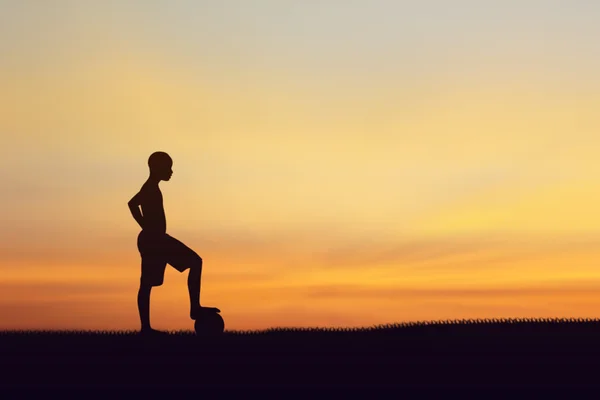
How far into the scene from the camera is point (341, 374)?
1369 cm

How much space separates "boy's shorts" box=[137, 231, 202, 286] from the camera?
62.3ft

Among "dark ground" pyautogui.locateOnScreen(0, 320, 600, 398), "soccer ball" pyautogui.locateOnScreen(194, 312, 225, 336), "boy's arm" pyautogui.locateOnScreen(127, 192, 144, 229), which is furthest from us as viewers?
"soccer ball" pyautogui.locateOnScreen(194, 312, 225, 336)

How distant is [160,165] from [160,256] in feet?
6.29

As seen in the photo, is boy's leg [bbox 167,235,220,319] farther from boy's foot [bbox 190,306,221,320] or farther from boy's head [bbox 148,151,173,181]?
boy's head [bbox 148,151,173,181]

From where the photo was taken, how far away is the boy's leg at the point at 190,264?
19.3 m

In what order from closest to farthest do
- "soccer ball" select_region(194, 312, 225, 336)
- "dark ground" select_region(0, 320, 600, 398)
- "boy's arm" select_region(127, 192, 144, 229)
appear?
"dark ground" select_region(0, 320, 600, 398) → "boy's arm" select_region(127, 192, 144, 229) → "soccer ball" select_region(194, 312, 225, 336)

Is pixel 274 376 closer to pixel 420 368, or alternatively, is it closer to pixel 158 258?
pixel 420 368

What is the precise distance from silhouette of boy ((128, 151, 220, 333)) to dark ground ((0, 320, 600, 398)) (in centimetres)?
110

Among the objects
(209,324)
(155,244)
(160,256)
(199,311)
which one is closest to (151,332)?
(199,311)

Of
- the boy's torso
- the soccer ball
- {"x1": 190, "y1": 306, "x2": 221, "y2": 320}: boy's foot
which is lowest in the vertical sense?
the soccer ball

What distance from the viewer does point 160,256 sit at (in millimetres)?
19125

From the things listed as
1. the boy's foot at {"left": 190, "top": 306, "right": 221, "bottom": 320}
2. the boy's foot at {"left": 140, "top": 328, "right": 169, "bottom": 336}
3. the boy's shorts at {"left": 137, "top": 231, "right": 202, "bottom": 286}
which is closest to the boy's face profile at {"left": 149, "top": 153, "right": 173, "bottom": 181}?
the boy's shorts at {"left": 137, "top": 231, "right": 202, "bottom": 286}

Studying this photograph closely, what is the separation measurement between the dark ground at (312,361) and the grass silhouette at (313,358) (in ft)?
0.05

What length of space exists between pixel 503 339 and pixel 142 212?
304 inches
